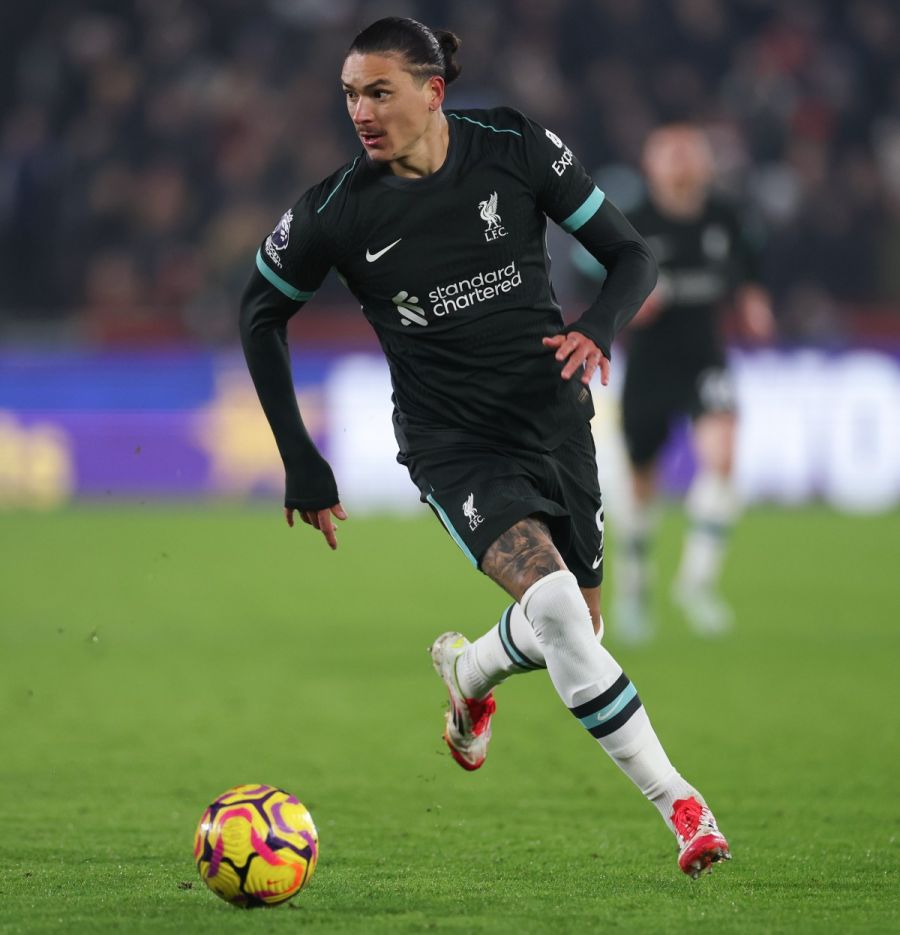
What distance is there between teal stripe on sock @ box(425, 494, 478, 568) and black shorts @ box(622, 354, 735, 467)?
506 cm

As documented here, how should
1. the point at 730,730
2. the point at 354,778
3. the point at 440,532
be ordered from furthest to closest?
the point at 440,532
the point at 730,730
the point at 354,778

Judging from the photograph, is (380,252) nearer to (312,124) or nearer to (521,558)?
(521,558)

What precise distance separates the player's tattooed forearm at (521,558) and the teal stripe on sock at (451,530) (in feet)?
0.20

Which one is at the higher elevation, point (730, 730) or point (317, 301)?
point (317, 301)

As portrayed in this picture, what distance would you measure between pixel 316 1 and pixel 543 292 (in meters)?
14.8

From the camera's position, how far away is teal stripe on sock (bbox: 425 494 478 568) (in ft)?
16.1

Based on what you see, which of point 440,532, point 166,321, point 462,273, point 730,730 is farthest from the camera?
point 166,321

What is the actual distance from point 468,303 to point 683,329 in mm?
5401

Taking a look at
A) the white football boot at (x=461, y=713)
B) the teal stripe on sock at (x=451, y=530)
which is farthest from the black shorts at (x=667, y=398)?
the teal stripe on sock at (x=451, y=530)

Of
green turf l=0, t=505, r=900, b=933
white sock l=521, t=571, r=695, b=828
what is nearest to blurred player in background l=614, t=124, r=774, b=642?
green turf l=0, t=505, r=900, b=933

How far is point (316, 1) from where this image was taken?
19156mm

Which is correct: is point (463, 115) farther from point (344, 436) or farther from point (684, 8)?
point (684, 8)

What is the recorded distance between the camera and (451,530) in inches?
199

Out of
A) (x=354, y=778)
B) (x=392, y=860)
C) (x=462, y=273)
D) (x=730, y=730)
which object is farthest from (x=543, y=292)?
(x=730, y=730)
